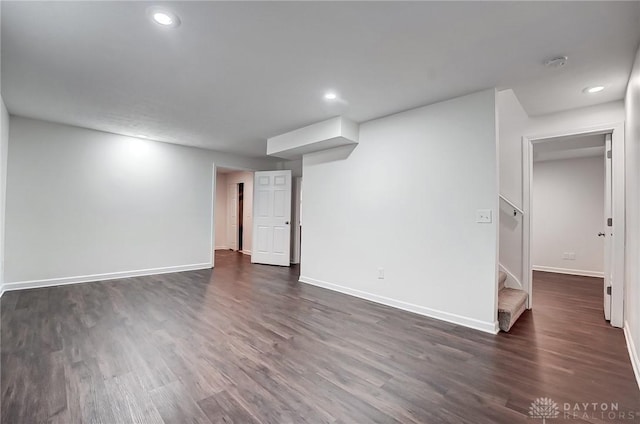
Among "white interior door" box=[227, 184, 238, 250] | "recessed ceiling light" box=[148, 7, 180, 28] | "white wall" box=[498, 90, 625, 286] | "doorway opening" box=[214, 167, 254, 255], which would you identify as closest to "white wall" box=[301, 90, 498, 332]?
"white wall" box=[498, 90, 625, 286]

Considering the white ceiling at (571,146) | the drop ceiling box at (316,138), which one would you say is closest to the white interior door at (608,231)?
the white ceiling at (571,146)

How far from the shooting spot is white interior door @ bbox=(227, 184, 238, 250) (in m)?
8.26

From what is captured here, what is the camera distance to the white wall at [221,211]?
854 centimetres

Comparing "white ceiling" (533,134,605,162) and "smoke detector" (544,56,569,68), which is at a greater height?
"smoke detector" (544,56,569,68)

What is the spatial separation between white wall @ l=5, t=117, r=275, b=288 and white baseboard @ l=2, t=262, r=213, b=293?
0.08 feet

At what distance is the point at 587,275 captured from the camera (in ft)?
17.6

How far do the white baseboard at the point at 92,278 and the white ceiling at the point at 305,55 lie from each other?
7.89 ft

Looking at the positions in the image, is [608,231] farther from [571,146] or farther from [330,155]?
[330,155]

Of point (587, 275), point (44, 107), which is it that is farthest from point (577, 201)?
point (44, 107)

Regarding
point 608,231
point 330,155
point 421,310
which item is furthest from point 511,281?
point 330,155

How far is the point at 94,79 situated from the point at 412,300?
415 centimetres

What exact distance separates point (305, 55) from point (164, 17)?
3.31 ft

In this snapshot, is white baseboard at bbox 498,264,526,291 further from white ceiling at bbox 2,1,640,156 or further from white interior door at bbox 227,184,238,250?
white interior door at bbox 227,184,238,250

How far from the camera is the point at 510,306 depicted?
2861 mm
